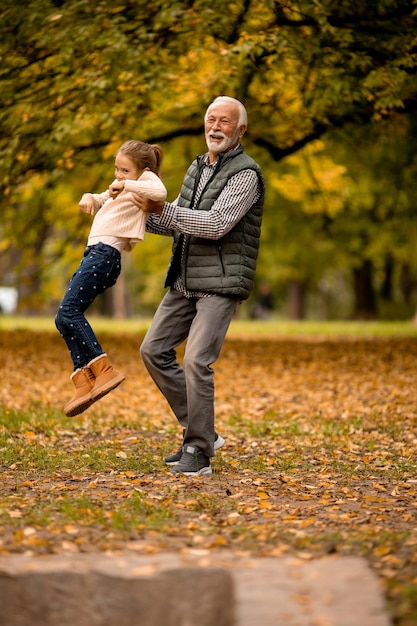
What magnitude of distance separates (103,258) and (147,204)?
1.47 feet

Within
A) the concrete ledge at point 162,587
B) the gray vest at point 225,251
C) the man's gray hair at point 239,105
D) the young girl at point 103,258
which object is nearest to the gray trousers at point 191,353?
the gray vest at point 225,251

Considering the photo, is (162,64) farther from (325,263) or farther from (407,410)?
(325,263)

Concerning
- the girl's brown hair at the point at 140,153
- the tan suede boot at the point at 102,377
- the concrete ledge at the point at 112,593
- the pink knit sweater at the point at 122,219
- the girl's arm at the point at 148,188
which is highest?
the girl's brown hair at the point at 140,153

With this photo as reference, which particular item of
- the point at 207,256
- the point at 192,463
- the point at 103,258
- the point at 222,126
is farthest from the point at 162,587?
the point at 222,126

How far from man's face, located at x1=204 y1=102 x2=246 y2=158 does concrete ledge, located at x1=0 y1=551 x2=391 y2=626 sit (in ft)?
9.37

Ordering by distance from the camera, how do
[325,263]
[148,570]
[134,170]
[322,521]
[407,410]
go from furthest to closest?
[325,263]
[407,410]
[134,170]
[322,521]
[148,570]

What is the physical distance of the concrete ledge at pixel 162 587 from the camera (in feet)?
11.8

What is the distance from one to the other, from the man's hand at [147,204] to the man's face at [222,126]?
0.57 meters

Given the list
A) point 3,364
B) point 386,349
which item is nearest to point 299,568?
point 3,364

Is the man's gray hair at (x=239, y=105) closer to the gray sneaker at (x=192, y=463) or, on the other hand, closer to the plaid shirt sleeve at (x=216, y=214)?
the plaid shirt sleeve at (x=216, y=214)

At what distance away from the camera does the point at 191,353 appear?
5992 millimetres

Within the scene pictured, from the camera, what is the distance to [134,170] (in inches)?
230

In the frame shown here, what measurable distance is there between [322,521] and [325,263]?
86.9 feet

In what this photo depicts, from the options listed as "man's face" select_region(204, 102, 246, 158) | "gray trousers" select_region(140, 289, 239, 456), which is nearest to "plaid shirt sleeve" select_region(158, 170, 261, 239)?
"man's face" select_region(204, 102, 246, 158)
